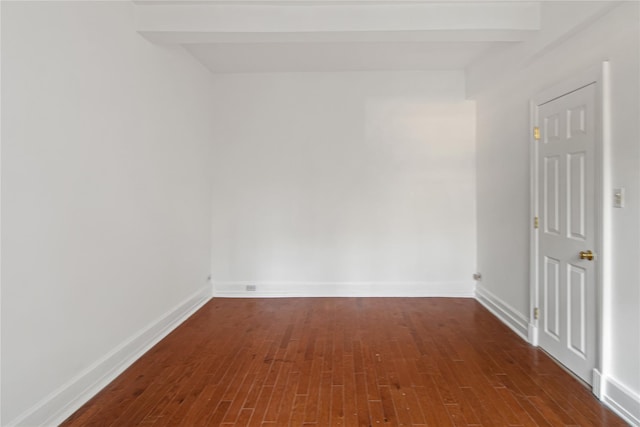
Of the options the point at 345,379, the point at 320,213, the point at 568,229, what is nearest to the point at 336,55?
the point at 320,213

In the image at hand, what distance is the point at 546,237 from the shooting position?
274 cm

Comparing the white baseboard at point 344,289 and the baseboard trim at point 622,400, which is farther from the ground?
the white baseboard at point 344,289

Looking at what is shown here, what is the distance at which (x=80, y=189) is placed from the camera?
7.06 feet

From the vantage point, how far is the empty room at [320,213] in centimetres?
195

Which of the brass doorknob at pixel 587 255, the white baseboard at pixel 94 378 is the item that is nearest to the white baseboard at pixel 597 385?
the brass doorknob at pixel 587 255

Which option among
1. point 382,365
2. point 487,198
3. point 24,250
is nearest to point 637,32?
point 487,198

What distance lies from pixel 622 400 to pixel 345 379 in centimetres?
175

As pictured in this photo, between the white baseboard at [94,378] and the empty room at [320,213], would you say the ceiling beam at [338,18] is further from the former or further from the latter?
the white baseboard at [94,378]

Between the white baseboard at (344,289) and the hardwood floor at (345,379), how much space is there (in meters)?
0.70

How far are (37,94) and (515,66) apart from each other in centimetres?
379

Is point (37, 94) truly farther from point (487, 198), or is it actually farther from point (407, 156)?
point (487, 198)

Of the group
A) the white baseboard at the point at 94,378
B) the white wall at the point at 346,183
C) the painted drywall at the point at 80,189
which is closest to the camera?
the painted drywall at the point at 80,189

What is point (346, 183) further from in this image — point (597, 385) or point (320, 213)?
point (597, 385)

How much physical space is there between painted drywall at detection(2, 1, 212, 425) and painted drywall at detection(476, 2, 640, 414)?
345 cm
